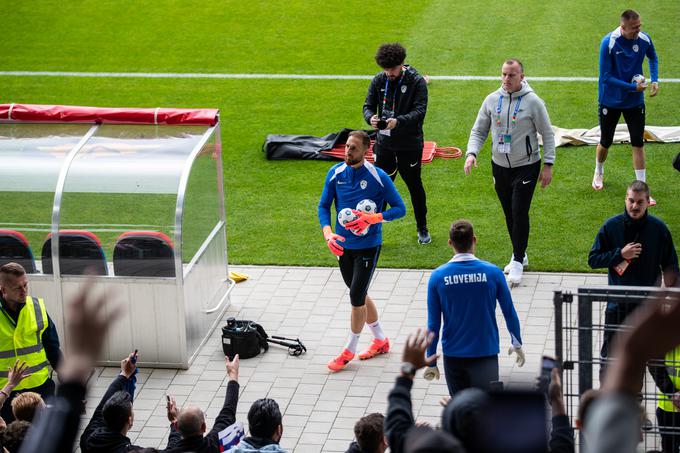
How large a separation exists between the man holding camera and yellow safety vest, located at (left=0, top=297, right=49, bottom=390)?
4.55 metres

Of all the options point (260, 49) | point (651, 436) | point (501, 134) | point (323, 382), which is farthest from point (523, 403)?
point (260, 49)

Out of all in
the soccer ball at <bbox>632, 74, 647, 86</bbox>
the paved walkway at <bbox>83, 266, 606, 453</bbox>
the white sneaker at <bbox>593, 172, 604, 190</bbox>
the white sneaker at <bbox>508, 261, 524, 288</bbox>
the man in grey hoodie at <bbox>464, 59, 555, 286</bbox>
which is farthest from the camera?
the white sneaker at <bbox>593, 172, 604, 190</bbox>

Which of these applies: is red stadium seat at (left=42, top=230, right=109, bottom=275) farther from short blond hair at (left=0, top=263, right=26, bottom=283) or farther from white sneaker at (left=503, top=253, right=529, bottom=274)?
white sneaker at (left=503, top=253, right=529, bottom=274)

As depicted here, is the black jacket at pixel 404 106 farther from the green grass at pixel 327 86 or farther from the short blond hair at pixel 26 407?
the short blond hair at pixel 26 407

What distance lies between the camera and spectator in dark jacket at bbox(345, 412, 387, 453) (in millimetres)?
5992

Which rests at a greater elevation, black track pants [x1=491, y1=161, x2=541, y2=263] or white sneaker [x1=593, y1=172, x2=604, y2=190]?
black track pants [x1=491, y1=161, x2=541, y2=263]

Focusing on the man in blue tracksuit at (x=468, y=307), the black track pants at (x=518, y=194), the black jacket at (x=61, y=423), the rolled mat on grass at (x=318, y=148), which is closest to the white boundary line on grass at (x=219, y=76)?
the rolled mat on grass at (x=318, y=148)

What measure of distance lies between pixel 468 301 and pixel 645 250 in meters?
1.65

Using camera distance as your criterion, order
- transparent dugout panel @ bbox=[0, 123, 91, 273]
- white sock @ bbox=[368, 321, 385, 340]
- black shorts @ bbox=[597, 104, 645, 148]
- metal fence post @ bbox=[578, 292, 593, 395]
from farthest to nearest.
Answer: black shorts @ bbox=[597, 104, 645, 148] < transparent dugout panel @ bbox=[0, 123, 91, 273] < white sock @ bbox=[368, 321, 385, 340] < metal fence post @ bbox=[578, 292, 593, 395]

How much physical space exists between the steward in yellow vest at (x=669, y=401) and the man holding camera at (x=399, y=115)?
4.95m

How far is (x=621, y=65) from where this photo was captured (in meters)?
12.3

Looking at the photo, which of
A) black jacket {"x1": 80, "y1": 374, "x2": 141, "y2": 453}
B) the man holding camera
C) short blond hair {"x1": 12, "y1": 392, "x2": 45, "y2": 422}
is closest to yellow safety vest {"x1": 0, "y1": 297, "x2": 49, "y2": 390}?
short blond hair {"x1": 12, "y1": 392, "x2": 45, "y2": 422}

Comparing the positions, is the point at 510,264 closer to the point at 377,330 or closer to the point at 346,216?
the point at 377,330

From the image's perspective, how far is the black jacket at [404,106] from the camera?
1134cm
